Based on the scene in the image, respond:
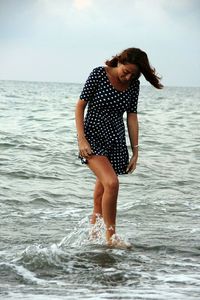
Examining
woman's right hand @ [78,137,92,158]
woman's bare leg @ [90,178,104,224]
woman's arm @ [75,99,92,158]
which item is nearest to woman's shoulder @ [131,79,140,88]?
woman's arm @ [75,99,92,158]

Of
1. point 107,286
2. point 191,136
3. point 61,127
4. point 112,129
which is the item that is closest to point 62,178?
point 112,129

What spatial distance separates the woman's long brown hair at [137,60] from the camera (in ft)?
17.5

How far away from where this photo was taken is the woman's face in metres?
5.35

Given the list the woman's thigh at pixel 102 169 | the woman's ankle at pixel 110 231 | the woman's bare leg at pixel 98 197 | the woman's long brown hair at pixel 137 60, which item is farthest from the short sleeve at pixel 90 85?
the woman's ankle at pixel 110 231

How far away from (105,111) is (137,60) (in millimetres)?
568

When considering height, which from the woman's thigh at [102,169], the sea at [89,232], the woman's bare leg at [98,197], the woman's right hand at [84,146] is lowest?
the sea at [89,232]

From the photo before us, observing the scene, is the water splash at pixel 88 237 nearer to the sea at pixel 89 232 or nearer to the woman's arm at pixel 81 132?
the sea at pixel 89 232

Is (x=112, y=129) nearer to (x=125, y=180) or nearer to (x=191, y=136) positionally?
(x=125, y=180)

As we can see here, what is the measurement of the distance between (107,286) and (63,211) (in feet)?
10.2

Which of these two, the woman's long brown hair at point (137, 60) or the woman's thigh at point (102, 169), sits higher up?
the woman's long brown hair at point (137, 60)

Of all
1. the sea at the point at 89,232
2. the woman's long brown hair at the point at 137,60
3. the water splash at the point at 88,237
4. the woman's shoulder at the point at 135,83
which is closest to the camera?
Result: the sea at the point at 89,232

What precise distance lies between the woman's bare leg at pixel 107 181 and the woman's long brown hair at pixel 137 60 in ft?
2.82

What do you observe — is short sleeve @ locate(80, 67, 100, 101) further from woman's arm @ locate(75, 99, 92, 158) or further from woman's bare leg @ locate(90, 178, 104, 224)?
woman's bare leg @ locate(90, 178, 104, 224)

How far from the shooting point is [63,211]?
296 inches
